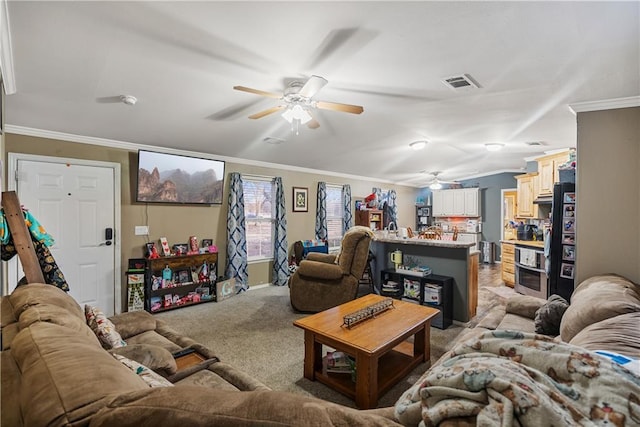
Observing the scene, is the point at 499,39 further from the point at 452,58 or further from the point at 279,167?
the point at 279,167

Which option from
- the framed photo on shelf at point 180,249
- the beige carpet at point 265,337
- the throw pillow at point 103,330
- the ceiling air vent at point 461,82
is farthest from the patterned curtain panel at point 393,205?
the throw pillow at point 103,330

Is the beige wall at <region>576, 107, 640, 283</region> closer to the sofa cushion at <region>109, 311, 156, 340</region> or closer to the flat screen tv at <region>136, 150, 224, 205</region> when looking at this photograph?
the sofa cushion at <region>109, 311, 156, 340</region>

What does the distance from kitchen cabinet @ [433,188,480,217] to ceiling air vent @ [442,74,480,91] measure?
6.46m

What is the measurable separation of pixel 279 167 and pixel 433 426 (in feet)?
17.6

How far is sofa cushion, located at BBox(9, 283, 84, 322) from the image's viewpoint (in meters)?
1.48

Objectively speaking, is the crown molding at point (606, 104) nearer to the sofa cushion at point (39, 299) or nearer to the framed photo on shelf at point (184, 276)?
the sofa cushion at point (39, 299)

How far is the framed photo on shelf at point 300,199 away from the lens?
6.06m

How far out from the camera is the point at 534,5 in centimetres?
164

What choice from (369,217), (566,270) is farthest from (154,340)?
(369,217)

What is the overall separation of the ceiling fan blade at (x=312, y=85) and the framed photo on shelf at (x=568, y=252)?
306cm

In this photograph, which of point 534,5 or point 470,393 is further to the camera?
point 534,5

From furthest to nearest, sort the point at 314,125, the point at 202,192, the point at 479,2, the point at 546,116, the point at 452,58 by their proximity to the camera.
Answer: the point at 202,192, the point at 546,116, the point at 314,125, the point at 452,58, the point at 479,2

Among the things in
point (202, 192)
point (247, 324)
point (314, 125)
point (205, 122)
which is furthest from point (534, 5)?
point (202, 192)

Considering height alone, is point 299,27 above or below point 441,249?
above
